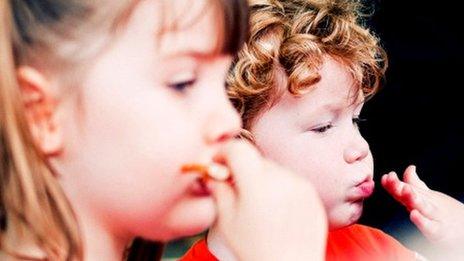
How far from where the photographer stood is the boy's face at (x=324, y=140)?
0.79m

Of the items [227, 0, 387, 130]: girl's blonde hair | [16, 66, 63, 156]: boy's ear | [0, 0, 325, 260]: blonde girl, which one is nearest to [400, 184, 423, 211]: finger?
[227, 0, 387, 130]: girl's blonde hair

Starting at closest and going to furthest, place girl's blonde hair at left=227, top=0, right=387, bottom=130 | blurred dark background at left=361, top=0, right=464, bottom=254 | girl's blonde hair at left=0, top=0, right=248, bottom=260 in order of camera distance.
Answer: girl's blonde hair at left=0, top=0, right=248, bottom=260 → girl's blonde hair at left=227, top=0, right=387, bottom=130 → blurred dark background at left=361, top=0, right=464, bottom=254

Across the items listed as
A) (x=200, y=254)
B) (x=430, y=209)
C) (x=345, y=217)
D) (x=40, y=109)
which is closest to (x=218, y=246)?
(x=200, y=254)

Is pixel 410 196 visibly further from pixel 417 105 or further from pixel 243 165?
pixel 243 165

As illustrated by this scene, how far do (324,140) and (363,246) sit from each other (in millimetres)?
171

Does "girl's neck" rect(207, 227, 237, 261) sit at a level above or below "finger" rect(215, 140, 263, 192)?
below

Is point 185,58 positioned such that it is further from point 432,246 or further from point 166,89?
point 432,246

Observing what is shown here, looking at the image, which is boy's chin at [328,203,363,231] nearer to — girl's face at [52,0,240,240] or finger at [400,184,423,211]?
finger at [400,184,423,211]

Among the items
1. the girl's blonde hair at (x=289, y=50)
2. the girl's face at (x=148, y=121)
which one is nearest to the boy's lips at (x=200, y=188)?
the girl's face at (x=148, y=121)

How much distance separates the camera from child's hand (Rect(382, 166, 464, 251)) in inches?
33.4

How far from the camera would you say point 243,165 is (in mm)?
527

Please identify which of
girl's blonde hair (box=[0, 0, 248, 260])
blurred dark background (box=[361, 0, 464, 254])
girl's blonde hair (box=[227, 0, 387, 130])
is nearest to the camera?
girl's blonde hair (box=[0, 0, 248, 260])

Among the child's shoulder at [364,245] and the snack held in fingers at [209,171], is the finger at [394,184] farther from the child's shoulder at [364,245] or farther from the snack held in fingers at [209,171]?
the snack held in fingers at [209,171]

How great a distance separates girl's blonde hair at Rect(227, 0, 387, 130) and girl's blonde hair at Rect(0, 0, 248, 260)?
24 centimetres
